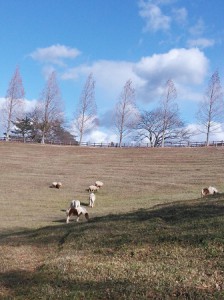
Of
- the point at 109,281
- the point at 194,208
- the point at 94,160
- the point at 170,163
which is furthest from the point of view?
the point at 94,160

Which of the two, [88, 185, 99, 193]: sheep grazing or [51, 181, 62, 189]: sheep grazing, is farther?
[51, 181, 62, 189]: sheep grazing

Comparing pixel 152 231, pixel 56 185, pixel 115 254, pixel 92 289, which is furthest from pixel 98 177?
pixel 92 289

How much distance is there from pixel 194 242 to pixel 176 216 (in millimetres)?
2983

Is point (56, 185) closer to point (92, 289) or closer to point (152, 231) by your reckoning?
point (152, 231)

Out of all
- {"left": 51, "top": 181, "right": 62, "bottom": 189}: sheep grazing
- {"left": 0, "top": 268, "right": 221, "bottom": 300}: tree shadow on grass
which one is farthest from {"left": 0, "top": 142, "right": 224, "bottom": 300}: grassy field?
{"left": 51, "top": 181, "right": 62, "bottom": 189}: sheep grazing

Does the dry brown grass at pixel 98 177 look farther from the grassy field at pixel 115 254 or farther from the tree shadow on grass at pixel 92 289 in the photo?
the tree shadow on grass at pixel 92 289

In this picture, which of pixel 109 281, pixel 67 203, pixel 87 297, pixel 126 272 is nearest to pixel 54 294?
pixel 87 297

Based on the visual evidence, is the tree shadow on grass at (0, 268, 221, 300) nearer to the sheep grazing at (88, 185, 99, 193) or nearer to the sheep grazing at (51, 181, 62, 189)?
the sheep grazing at (88, 185, 99, 193)

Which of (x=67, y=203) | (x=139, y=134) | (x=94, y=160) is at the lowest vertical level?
(x=67, y=203)

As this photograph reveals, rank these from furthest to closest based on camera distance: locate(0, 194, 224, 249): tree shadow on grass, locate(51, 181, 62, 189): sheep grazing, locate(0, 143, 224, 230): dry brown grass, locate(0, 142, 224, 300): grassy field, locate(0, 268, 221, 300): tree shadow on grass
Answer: locate(51, 181, 62, 189): sheep grazing < locate(0, 143, 224, 230): dry brown grass < locate(0, 194, 224, 249): tree shadow on grass < locate(0, 142, 224, 300): grassy field < locate(0, 268, 221, 300): tree shadow on grass

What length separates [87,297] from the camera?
5.09 metres

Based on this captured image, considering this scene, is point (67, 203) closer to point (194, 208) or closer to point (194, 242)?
point (194, 208)

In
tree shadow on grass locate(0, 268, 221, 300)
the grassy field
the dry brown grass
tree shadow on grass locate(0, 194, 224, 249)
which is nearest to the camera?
tree shadow on grass locate(0, 268, 221, 300)

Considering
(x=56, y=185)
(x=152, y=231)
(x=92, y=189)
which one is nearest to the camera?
(x=152, y=231)
